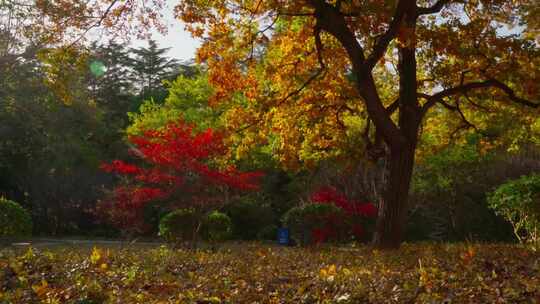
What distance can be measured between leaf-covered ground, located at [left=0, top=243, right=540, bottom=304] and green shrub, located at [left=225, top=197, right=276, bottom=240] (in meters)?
11.0

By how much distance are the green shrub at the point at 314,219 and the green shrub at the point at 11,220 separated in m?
6.57

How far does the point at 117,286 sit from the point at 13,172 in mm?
19031

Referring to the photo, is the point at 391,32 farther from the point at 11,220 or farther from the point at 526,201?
the point at 11,220

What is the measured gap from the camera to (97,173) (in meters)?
24.1

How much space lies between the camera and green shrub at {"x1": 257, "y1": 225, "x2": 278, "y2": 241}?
808 inches

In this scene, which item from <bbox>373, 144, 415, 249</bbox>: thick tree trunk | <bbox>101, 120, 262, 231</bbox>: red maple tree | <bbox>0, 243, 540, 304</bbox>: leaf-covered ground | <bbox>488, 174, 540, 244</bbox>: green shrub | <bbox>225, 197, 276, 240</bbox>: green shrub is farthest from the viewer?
<bbox>225, 197, 276, 240</bbox>: green shrub

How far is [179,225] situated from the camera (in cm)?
1459

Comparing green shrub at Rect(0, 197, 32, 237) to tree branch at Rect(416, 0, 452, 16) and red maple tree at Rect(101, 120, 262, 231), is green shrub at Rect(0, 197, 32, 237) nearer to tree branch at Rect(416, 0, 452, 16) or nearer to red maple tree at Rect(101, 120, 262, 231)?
red maple tree at Rect(101, 120, 262, 231)

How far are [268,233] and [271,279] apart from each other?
47.3 feet

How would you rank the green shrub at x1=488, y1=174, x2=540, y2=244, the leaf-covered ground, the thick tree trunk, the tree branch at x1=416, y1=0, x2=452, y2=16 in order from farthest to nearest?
1. the green shrub at x1=488, y1=174, x2=540, y2=244
2. the thick tree trunk
3. the tree branch at x1=416, y1=0, x2=452, y2=16
4. the leaf-covered ground

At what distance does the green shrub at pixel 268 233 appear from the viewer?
67.3 feet

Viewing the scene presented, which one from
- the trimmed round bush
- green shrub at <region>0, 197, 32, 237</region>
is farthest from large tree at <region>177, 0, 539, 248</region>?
green shrub at <region>0, 197, 32, 237</region>

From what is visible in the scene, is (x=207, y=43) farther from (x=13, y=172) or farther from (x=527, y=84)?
(x=13, y=172)

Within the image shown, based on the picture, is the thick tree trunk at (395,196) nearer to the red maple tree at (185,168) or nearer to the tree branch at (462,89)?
the tree branch at (462,89)
